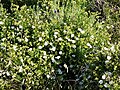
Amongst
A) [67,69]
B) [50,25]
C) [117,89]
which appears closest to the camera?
[117,89]

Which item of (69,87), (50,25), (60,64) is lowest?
(69,87)

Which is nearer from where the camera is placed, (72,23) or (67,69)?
(67,69)

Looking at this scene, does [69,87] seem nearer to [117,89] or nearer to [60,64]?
[60,64]

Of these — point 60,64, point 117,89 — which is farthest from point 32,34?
point 117,89

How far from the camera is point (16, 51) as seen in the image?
10.5 ft

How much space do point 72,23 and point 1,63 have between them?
0.92 metres

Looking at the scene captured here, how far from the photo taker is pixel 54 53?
10.7 ft

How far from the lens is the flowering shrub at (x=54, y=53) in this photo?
119 inches

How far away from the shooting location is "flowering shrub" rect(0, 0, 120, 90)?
3016mm

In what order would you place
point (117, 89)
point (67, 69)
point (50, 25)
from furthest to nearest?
point (50, 25) < point (67, 69) < point (117, 89)

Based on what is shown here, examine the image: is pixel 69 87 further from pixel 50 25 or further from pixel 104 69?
pixel 50 25

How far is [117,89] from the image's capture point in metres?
2.74

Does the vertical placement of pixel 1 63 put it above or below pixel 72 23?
below

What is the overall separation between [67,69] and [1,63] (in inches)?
27.6
